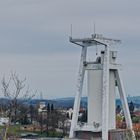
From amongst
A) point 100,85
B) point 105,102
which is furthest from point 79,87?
point 105,102

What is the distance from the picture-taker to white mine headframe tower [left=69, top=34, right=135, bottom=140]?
30.0 meters

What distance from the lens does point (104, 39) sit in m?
30.8

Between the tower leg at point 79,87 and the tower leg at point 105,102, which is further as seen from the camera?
the tower leg at point 79,87

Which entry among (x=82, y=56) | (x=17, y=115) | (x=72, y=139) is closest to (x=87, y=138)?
(x=72, y=139)

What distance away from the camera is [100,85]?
99.9ft

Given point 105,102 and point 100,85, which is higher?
point 100,85

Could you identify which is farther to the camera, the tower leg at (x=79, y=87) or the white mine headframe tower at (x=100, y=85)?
the tower leg at (x=79, y=87)

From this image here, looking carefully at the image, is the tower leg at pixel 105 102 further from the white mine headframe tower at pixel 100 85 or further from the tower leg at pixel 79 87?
the tower leg at pixel 79 87

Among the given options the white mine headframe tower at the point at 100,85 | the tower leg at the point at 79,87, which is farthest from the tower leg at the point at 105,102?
the tower leg at the point at 79,87

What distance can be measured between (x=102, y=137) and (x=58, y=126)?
64.5 feet

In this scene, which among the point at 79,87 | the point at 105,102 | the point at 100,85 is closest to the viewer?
the point at 105,102

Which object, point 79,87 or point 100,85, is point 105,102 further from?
point 79,87

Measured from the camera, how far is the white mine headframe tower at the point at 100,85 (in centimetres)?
2995

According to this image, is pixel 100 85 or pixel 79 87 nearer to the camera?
pixel 100 85
